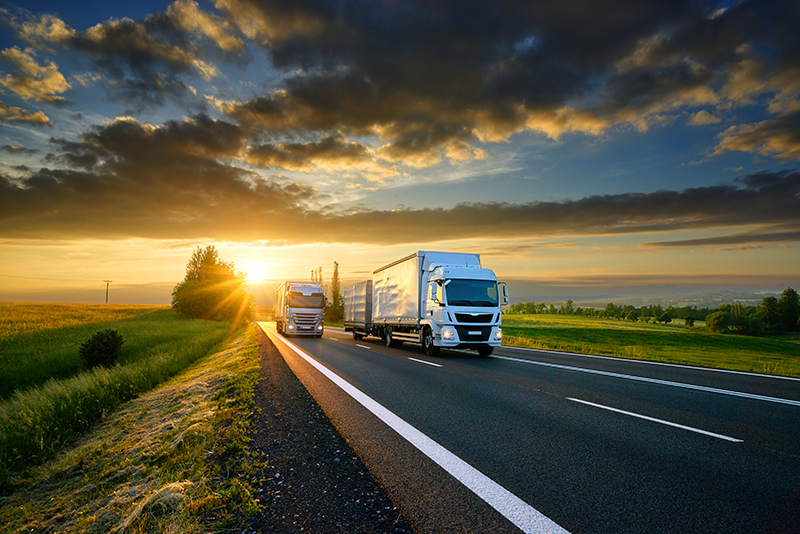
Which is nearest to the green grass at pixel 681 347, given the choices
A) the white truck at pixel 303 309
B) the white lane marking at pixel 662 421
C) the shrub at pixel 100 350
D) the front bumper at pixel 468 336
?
the front bumper at pixel 468 336

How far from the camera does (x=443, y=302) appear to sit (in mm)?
15031

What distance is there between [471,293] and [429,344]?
8.99 feet

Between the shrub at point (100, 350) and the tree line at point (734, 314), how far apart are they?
219 ft

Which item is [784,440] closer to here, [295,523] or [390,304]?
[295,523]

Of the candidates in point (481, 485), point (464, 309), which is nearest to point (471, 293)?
point (464, 309)

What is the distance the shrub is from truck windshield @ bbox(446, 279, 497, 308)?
16.5 meters

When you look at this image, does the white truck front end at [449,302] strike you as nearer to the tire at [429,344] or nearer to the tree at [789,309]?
the tire at [429,344]

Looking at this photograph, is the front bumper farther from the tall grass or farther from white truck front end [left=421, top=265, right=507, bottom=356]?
the tall grass

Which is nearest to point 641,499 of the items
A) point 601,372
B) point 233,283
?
point 601,372

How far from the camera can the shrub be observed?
747 inches

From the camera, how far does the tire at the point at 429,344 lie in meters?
16.0

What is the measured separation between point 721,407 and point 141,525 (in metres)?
8.42

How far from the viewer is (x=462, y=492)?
135 inches

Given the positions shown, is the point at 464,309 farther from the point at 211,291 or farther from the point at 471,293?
the point at 211,291
